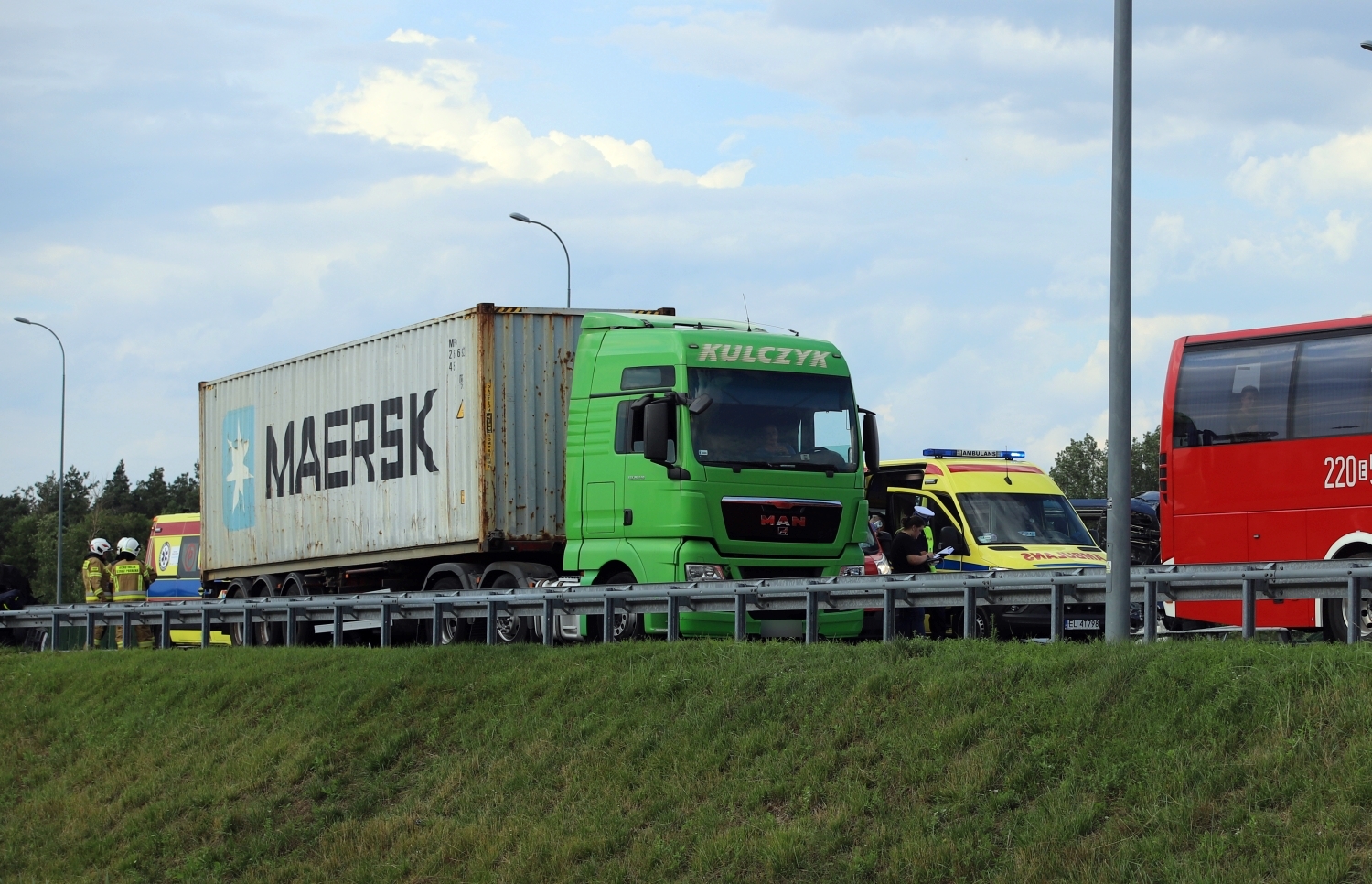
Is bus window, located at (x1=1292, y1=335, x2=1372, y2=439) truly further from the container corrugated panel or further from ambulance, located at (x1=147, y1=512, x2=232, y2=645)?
ambulance, located at (x1=147, y1=512, x2=232, y2=645)

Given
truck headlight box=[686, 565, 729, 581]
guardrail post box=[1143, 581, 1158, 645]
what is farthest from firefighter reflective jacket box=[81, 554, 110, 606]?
guardrail post box=[1143, 581, 1158, 645]

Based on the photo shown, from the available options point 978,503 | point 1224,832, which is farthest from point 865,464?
point 1224,832

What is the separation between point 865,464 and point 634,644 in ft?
13.4

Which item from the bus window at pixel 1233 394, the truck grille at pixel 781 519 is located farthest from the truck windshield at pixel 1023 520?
the truck grille at pixel 781 519

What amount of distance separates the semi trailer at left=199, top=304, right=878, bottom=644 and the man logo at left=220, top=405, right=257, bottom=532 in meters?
0.04

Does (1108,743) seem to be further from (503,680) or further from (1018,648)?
(503,680)

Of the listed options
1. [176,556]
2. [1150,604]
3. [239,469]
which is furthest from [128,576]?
[1150,604]

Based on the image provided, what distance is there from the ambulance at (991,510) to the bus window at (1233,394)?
332cm

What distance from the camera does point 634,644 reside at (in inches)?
521

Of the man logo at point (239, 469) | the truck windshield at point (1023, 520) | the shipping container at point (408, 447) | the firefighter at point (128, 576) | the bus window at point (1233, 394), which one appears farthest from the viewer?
the man logo at point (239, 469)

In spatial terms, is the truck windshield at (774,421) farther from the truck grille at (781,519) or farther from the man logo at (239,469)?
the man logo at (239,469)

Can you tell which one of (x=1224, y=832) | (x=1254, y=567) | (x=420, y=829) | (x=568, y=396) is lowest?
(x=420, y=829)

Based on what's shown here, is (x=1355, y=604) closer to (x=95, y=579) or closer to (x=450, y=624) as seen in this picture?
(x=450, y=624)

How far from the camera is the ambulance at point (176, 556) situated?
33594 mm
